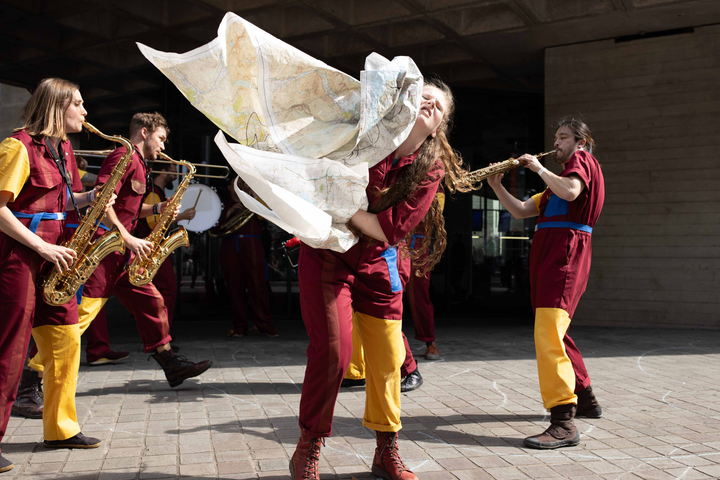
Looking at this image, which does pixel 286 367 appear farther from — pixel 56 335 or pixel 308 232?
pixel 308 232

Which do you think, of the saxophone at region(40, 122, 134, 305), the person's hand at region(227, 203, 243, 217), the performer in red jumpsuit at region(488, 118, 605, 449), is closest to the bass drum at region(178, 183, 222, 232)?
the person's hand at region(227, 203, 243, 217)

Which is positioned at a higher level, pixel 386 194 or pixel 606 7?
pixel 606 7

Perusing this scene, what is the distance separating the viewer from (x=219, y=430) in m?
3.57

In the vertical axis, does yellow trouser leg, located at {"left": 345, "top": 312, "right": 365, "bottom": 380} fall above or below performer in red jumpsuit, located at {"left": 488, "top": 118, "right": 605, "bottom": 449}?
below

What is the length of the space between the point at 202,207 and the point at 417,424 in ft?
16.1

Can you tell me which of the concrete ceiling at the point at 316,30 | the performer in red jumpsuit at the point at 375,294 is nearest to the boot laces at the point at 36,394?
the performer in red jumpsuit at the point at 375,294

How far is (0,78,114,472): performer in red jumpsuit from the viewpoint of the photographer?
2.86m

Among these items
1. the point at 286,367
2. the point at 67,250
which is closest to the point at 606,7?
the point at 286,367

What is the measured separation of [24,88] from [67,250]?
8983 millimetres

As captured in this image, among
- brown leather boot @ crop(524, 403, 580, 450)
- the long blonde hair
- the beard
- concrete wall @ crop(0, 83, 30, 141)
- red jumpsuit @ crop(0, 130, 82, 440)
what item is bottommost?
brown leather boot @ crop(524, 403, 580, 450)

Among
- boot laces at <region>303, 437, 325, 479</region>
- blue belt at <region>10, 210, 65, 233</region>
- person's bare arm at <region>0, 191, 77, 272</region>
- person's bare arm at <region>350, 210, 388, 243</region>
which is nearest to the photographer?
person's bare arm at <region>350, 210, 388, 243</region>

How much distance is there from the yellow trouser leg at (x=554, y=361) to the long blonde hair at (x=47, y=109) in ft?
9.48

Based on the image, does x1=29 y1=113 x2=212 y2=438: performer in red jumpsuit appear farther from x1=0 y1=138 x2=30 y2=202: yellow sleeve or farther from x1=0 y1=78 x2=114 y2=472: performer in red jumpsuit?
x1=0 y1=138 x2=30 y2=202: yellow sleeve

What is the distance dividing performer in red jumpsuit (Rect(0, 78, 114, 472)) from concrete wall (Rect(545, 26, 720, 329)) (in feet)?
25.5
